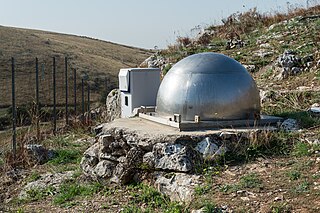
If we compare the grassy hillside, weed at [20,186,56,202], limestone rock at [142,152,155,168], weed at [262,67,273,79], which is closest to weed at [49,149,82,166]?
weed at [20,186,56,202]

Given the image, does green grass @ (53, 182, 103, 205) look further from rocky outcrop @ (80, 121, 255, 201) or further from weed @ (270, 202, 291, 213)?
weed @ (270, 202, 291, 213)

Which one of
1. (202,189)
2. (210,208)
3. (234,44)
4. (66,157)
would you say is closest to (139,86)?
(66,157)

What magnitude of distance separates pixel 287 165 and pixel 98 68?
99.4 ft

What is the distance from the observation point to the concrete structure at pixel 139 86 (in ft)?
33.3

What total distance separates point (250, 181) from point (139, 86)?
520cm

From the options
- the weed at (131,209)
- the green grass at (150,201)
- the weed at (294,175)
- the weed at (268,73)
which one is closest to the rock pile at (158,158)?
the green grass at (150,201)

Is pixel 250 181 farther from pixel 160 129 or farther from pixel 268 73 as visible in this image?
pixel 268 73

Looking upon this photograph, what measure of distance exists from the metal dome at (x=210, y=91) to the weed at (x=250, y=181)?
5.15 feet

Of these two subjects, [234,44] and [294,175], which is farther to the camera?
[234,44]

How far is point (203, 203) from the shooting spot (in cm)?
505

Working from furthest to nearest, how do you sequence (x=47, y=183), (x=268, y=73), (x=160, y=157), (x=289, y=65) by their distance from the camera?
(x=268, y=73) < (x=289, y=65) < (x=47, y=183) < (x=160, y=157)

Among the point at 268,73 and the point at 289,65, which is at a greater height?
the point at 289,65

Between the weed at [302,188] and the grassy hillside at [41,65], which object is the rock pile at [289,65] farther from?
the grassy hillside at [41,65]

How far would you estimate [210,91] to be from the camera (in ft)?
22.5
